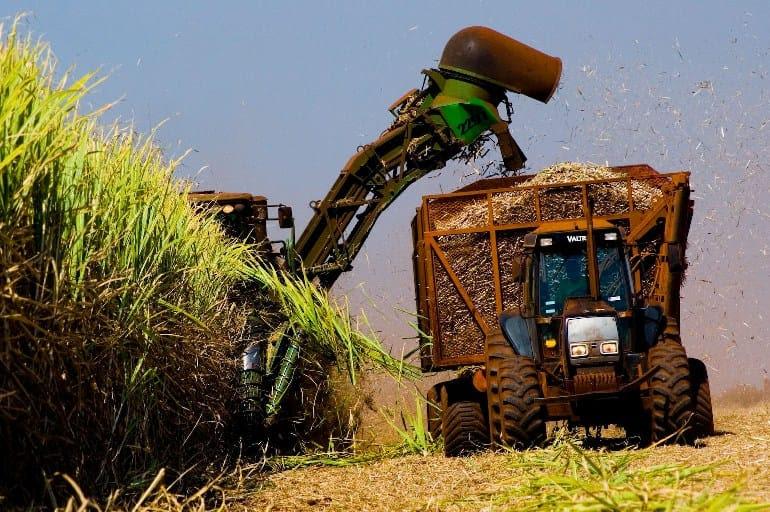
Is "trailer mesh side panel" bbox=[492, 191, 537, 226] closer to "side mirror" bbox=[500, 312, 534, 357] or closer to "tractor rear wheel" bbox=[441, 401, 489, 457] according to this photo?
"side mirror" bbox=[500, 312, 534, 357]

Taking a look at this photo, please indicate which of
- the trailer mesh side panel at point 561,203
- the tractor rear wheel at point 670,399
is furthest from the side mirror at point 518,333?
the trailer mesh side panel at point 561,203

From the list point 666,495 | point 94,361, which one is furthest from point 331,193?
point 666,495

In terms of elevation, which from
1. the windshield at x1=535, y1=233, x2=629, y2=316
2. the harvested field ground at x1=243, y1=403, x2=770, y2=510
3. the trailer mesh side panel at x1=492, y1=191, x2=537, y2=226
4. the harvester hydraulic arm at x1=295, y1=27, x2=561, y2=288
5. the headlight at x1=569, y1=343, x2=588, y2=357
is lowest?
the harvested field ground at x1=243, y1=403, x2=770, y2=510

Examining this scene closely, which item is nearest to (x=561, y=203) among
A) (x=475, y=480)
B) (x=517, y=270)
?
(x=517, y=270)

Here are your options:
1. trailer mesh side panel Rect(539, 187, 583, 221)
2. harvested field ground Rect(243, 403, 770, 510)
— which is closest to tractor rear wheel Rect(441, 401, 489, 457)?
harvested field ground Rect(243, 403, 770, 510)

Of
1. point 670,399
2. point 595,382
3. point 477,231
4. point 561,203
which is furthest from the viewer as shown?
point 561,203

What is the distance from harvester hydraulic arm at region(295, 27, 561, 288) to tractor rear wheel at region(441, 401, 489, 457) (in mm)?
3985

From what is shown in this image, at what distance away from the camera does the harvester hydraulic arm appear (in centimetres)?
1488

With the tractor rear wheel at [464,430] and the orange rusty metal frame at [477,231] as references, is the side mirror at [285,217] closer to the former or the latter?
the orange rusty metal frame at [477,231]

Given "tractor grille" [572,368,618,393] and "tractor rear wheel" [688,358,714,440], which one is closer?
"tractor grille" [572,368,618,393]

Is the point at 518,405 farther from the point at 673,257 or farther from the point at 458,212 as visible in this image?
the point at 458,212

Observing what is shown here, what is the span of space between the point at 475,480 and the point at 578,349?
2252 mm

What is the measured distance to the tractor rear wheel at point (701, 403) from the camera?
11.0 metres

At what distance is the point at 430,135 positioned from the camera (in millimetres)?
15281
